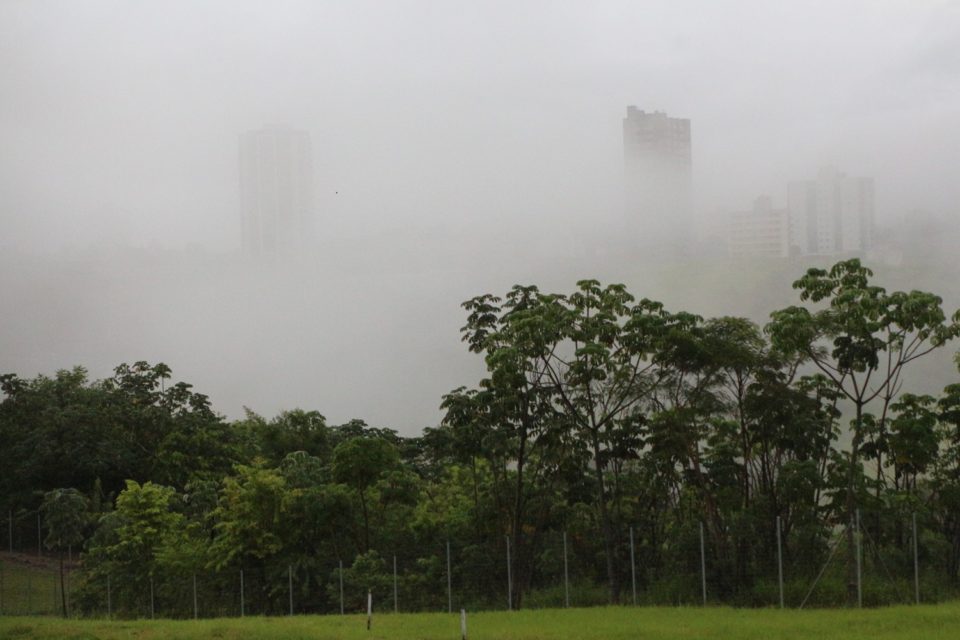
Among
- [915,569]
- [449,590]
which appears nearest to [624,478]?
[449,590]

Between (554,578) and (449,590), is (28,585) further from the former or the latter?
(554,578)

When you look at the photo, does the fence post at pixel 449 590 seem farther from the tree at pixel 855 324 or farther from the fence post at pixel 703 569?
the tree at pixel 855 324

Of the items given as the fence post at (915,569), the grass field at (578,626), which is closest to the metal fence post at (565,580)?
the grass field at (578,626)

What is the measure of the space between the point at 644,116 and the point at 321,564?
114 ft

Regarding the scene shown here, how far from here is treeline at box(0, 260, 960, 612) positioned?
2569 cm

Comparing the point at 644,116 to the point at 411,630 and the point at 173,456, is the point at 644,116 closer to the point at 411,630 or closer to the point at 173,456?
the point at 173,456

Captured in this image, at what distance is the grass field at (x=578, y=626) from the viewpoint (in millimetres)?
19859

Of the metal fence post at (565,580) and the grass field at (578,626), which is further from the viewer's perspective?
the metal fence post at (565,580)

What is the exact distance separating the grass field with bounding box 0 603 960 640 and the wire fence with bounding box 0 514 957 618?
191 centimetres

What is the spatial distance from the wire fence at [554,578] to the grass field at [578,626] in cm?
191

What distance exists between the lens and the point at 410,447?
49.5 meters

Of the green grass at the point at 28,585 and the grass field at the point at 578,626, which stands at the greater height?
the grass field at the point at 578,626

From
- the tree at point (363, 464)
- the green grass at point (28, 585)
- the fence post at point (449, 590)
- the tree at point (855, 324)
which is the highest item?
the tree at point (855, 324)

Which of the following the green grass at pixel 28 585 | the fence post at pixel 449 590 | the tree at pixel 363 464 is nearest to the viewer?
the fence post at pixel 449 590
